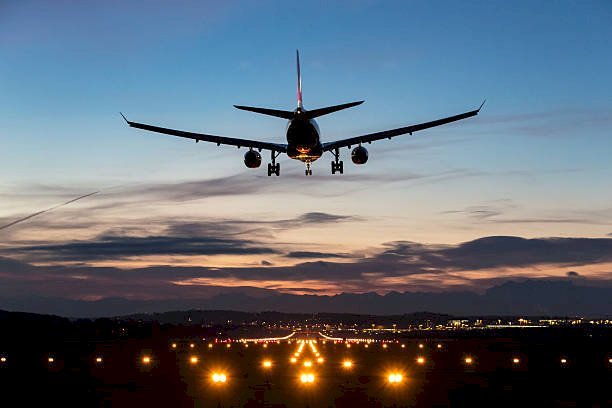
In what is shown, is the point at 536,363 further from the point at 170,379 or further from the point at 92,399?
the point at 92,399

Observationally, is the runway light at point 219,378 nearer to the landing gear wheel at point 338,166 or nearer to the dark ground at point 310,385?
the dark ground at point 310,385

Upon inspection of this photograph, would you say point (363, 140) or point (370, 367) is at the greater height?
point (363, 140)

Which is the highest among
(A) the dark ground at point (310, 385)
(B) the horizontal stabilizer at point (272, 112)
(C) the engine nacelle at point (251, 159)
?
(B) the horizontal stabilizer at point (272, 112)

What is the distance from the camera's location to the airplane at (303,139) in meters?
65.1

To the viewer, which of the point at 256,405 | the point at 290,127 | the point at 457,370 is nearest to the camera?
the point at 256,405

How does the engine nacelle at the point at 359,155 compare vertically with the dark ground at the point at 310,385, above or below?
above

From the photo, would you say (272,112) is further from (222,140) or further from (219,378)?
(219,378)

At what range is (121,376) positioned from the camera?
236ft

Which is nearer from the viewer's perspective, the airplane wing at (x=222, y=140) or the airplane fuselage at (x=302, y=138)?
the airplane fuselage at (x=302, y=138)

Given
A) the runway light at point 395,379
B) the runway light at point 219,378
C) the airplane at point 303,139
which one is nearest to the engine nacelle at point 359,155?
the airplane at point 303,139

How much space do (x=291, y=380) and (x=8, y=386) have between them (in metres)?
22.5

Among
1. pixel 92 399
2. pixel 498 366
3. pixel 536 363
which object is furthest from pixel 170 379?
pixel 536 363

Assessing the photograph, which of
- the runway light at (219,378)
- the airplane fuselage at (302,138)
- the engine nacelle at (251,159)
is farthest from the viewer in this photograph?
the engine nacelle at (251,159)

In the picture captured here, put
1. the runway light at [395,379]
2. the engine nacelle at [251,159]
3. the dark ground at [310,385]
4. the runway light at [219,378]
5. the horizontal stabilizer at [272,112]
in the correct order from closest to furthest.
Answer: the dark ground at [310,385]
the horizontal stabilizer at [272,112]
the runway light at [395,379]
the runway light at [219,378]
the engine nacelle at [251,159]
